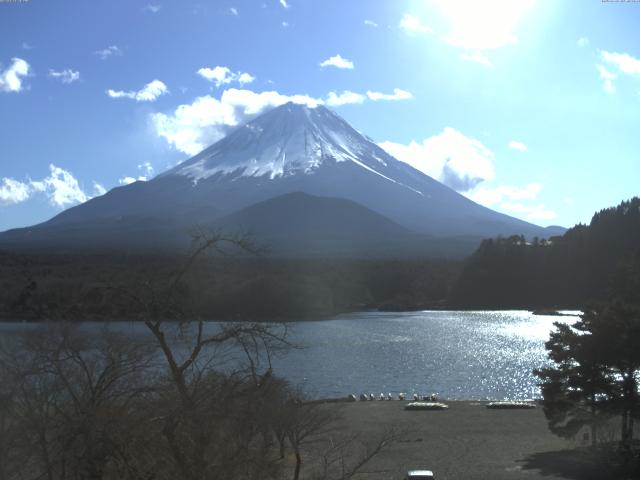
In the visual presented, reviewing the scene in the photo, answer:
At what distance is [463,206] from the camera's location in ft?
468

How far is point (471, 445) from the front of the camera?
15.6 m

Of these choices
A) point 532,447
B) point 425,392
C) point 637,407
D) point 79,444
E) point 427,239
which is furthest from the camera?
point 427,239

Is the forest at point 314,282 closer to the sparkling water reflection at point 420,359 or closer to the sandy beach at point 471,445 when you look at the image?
the sparkling water reflection at point 420,359

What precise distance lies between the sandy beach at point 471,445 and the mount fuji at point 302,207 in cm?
6440

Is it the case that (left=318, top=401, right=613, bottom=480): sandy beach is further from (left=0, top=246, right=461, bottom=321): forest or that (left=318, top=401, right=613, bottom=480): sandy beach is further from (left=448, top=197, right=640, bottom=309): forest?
(left=448, top=197, right=640, bottom=309): forest

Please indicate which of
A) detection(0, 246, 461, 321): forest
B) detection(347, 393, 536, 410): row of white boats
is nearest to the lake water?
detection(347, 393, 536, 410): row of white boats

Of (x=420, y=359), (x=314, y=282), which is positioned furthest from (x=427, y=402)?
(x=314, y=282)

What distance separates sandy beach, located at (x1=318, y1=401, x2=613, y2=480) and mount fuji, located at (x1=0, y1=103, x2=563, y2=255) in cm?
6440

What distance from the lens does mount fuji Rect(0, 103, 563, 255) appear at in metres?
102

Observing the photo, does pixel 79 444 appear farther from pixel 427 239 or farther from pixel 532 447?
pixel 427 239

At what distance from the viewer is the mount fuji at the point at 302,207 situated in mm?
102312

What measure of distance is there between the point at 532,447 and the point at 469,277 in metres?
59.4

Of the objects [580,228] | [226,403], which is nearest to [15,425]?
[226,403]

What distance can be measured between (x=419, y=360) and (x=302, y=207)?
87.4 meters
